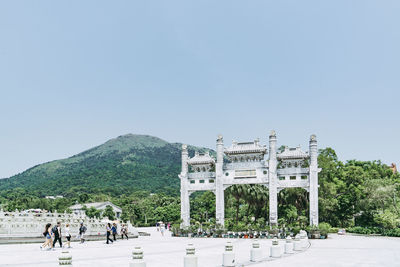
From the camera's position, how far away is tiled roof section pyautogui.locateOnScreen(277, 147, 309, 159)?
119ft

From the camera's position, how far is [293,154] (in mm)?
36500

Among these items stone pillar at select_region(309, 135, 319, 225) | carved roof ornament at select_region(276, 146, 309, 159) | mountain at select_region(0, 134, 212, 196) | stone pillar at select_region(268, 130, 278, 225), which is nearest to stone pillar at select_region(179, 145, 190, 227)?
stone pillar at select_region(268, 130, 278, 225)

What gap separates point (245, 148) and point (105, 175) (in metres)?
109

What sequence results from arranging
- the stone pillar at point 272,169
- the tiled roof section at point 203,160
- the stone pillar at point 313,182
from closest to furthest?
the stone pillar at point 313,182 → the stone pillar at point 272,169 → the tiled roof section at point 203,160

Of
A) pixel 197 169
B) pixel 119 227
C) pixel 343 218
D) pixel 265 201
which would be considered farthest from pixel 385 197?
pixel 119 227

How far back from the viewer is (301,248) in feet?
69.2

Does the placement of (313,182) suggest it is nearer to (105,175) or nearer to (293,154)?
(293,154)

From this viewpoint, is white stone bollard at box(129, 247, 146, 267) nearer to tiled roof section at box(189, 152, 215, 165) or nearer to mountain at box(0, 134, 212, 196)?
tiled roof section at box(189, 152, 215, 165)

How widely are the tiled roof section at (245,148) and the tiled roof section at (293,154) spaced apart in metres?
1.68

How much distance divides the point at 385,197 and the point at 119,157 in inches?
5964

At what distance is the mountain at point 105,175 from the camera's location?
122 m

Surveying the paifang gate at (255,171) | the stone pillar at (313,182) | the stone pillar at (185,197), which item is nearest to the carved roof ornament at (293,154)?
the paifang gate at (255,171)

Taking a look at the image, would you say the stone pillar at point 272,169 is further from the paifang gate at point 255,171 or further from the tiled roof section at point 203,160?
the tiled roof section at point 203,160

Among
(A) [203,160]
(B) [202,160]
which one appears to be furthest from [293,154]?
(B) [202,160]
